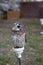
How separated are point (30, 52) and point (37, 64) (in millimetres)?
764

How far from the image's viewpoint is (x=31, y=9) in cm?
897

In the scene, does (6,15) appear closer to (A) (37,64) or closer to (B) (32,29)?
(B) (32,29)

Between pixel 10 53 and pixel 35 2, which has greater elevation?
pixel 35 2

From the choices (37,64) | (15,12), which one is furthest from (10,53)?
(15,12)

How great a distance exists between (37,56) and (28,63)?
440 mm

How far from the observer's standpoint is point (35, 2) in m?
8.98

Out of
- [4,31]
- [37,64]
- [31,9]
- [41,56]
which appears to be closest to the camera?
[37,64]

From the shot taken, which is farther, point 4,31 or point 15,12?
point 15,12

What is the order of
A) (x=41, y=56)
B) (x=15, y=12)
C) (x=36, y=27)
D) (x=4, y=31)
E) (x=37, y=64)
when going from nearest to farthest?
(x=37, y=64)
(x=41, y=56)
(x=4, y=31)
(x=36, y=27)
(x=15, y=12)

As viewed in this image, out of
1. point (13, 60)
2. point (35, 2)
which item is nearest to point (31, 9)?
point (35, 2)

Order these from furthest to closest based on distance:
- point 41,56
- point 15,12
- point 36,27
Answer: point 15,12
point 36,27
point 41,56

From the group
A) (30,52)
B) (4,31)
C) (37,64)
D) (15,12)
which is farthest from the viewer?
(15,12)

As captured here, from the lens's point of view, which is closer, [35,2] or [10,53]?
[10,53]

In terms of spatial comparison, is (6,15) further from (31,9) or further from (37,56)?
(37,56)
